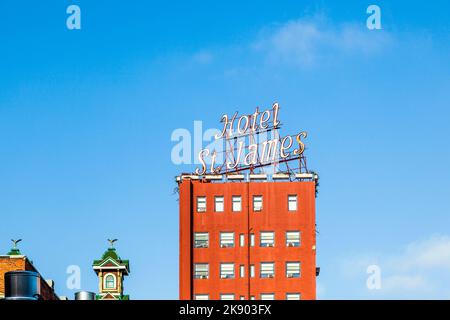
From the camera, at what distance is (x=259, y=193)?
131625 mm

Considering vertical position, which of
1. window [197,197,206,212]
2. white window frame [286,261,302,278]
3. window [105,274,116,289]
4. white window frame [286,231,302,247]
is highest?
window [197,197,206,212]

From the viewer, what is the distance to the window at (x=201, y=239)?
131 metres

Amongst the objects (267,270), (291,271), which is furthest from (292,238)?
(267,270)

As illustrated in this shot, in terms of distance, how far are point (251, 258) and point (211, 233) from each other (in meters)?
6.07

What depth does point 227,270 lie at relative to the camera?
13088 centimetres

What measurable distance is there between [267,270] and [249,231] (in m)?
5.52

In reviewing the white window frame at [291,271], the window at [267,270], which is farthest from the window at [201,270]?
the white window frame at [291,271]

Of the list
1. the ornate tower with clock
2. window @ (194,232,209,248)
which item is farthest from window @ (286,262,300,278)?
the ornate tower with clock

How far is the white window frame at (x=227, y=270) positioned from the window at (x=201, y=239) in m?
3.41

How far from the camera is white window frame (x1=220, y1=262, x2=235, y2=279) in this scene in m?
130

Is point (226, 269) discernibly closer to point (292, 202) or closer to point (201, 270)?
point (201, 270)

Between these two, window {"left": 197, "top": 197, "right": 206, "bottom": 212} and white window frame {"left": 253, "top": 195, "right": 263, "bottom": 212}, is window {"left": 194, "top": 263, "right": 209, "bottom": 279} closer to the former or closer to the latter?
window {"left": 197, "top": 197, "right": 206, "bottom": 212}
